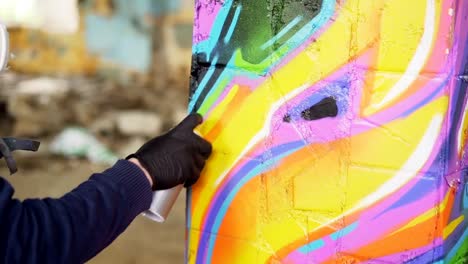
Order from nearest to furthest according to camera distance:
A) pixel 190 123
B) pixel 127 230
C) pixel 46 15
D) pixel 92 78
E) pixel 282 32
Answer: pixel 282 32, pixel 190 123, pixel 127 230, pixel 46 15, pixel 92 78

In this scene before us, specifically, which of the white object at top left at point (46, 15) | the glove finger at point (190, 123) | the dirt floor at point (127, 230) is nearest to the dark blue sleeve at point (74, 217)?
the glove finger at point (190, 123)

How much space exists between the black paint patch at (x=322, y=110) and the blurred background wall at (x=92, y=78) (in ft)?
14.1

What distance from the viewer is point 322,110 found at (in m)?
1.26

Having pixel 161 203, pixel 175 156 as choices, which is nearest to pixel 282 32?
pixel 175 156

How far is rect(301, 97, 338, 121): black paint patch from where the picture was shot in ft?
4.08

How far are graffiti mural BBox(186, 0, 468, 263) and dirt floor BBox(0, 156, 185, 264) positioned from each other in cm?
234

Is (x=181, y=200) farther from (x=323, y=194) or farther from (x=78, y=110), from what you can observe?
(x=323, y=194)

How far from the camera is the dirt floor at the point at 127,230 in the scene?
3715 mm

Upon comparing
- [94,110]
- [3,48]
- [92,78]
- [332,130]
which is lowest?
[94,110]

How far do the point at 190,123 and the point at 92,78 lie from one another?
188 inches

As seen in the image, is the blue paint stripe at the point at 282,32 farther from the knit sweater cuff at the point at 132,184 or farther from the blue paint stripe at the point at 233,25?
the knit sweater cuff at the point at 132,184

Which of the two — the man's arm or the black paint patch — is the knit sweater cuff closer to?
the man's arm

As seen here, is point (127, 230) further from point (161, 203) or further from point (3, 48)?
point (3, 48)

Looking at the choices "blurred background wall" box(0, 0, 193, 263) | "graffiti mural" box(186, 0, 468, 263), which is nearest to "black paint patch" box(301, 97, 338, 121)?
"graffiti mural" box(186, 0, 468, 263)
